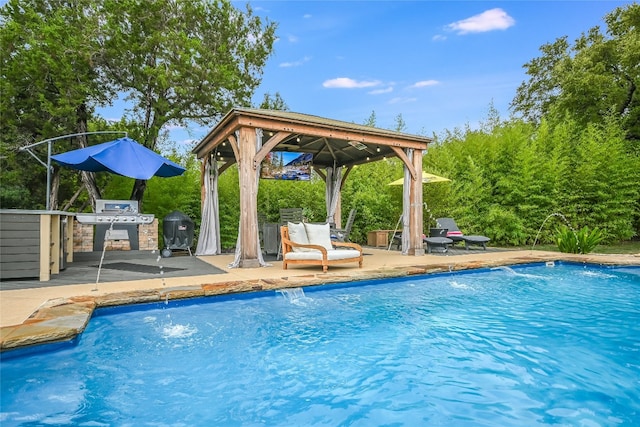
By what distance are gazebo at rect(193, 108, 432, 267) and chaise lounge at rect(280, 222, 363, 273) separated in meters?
0.56

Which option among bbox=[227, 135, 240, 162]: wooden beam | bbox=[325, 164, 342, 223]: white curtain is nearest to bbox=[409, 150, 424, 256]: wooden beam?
bbox=[325, 164, 342, 223]: white curtain

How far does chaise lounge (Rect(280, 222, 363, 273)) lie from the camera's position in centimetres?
563

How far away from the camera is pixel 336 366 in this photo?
258 cm

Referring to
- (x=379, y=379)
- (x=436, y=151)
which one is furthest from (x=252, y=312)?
(x=436, y=151)

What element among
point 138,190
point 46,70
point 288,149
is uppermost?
point 46,70

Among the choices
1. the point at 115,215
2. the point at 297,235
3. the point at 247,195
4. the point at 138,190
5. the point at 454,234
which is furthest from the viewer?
the point at 138,190

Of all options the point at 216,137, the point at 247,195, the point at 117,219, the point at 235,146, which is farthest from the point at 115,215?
the point at 247,195

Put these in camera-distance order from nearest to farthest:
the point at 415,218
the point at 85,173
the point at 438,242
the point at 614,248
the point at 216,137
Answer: the point at 216,137
the point at 415,218
the point at 438,242
the point at 614,248
the point at 85,173

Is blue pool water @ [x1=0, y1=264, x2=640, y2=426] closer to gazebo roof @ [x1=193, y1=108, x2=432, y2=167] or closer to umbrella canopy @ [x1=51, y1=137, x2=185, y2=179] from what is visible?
gazebo roof @ [x1=193, y1=108, x2=432, y2=167]

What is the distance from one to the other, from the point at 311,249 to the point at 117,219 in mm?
3954

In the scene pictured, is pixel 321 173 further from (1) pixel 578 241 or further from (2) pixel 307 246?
(1) pixel 578 241

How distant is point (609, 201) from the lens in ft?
29.7

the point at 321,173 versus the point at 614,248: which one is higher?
the point at 321,173

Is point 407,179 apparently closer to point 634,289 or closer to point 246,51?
point 634,289
